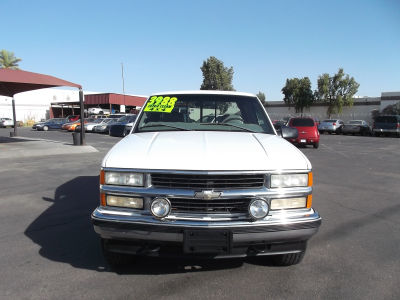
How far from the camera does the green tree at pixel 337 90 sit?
41.1 m

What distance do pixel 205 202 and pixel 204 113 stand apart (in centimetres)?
186

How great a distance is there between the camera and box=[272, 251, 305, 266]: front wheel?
122 inches

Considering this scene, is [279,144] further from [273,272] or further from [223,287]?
[223,287]

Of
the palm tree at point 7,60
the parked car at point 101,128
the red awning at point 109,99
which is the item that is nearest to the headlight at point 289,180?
the parked car at point 101,128

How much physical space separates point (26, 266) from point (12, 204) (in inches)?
110

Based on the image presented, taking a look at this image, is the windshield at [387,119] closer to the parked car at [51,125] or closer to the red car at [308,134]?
the red car at [308,134]

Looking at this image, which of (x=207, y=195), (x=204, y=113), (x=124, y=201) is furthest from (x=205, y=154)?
(x=204, y=113)

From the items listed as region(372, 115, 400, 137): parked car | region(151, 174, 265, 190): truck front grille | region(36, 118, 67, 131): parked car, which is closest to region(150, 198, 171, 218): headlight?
region(151, 174, 265, 190): truck front grille

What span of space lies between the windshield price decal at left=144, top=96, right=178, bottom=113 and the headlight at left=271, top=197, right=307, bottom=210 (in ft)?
6.79

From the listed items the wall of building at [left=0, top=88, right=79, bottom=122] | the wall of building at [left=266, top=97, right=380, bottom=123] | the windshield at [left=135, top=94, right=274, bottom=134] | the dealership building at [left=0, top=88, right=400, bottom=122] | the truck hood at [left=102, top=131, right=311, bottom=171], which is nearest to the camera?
the truck hood at [left=102, top=131, right=311, bottom=171]

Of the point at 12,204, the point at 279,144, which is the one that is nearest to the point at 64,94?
the point at 12,204

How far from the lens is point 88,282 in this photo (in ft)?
9.53

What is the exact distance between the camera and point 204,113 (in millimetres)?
4195

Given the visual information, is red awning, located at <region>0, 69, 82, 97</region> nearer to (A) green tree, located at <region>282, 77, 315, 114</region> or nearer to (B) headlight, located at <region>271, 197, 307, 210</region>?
(B) headlight, located at <region>271, 197, 307, 210</region>
